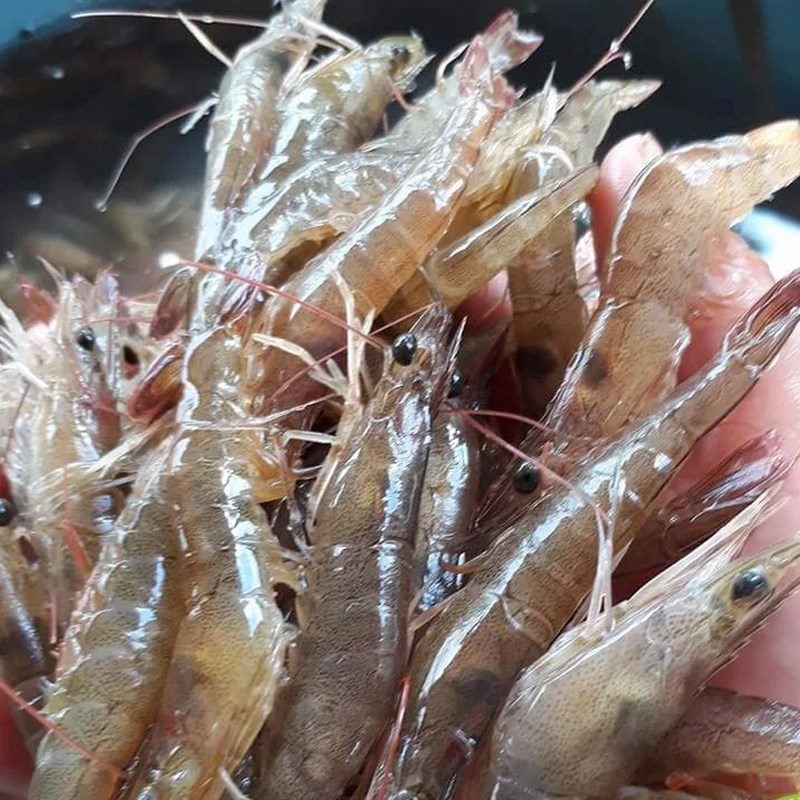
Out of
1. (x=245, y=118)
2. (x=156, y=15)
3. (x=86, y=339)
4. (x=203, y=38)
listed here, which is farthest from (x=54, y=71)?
(x=86, y=339)

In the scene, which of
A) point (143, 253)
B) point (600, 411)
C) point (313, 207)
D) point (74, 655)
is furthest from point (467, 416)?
point (143, 253)

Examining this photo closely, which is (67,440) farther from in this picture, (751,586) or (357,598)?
(751,586)

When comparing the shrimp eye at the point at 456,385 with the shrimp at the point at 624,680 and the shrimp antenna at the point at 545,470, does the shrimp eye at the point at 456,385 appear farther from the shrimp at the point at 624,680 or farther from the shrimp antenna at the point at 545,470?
the shrimp at the point at 624,680

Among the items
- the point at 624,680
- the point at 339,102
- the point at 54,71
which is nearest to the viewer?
the point at 624,680

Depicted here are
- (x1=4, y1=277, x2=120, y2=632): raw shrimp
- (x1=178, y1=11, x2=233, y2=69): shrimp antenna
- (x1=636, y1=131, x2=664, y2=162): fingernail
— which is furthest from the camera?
(x1=178, y1=11, x2=233, y2=69): shrimp antenna

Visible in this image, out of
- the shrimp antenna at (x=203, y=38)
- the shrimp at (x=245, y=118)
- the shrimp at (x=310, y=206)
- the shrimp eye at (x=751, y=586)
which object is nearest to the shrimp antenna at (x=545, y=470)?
the shrimp eye at (x=751, y=586)

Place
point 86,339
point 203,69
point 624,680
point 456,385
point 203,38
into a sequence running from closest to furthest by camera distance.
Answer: point 624,680 → point 456,385 → point 86,339 → point 203,38 → point 203,69

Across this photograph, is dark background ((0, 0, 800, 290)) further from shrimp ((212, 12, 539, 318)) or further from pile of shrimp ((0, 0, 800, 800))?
shrimp ((212, 12, 539, 318))

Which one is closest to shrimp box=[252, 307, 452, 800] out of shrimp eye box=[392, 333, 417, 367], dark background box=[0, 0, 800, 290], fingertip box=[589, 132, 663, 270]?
shrimp eye box=[392, 333, 417, 367]
